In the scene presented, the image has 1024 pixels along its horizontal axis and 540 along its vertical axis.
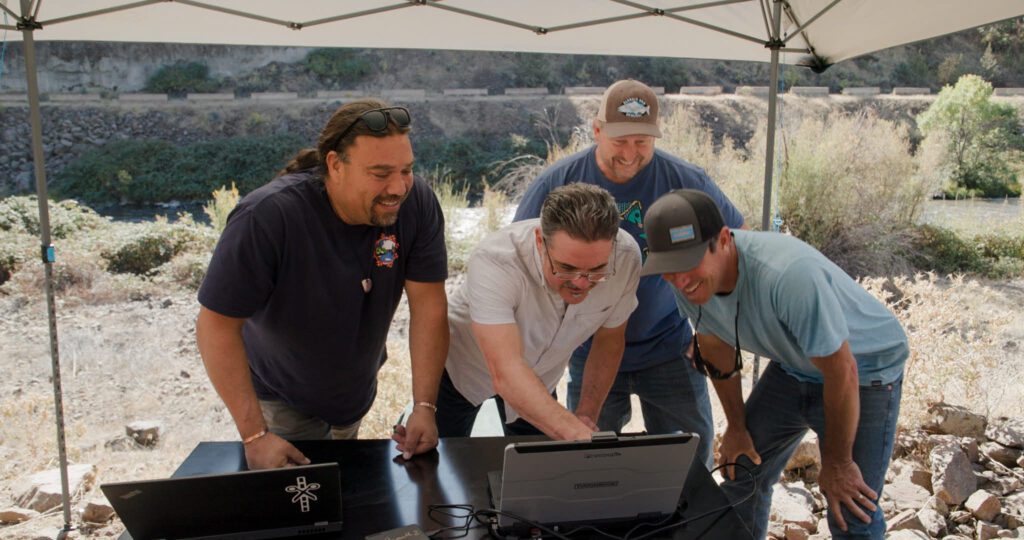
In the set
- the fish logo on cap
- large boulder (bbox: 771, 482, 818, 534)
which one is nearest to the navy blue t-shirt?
the fish logo on cap

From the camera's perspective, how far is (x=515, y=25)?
3.14 meters

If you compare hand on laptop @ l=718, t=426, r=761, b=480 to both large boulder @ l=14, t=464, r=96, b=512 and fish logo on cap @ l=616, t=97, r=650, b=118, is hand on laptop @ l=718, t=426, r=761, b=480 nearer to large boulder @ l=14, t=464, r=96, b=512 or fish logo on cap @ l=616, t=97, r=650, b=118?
fish logo on cap @ l=616, t=97, r=650, b=118

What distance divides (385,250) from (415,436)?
17.9 inches

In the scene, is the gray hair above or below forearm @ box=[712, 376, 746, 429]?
above

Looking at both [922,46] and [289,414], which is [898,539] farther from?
[922,46]

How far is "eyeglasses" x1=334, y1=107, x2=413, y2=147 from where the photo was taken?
163 cm

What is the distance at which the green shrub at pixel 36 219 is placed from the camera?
37.5 feet

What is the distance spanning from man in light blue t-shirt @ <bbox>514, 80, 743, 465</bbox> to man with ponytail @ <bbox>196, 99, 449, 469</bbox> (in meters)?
0.60

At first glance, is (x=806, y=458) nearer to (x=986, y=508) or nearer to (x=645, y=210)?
(x=986, y=508)

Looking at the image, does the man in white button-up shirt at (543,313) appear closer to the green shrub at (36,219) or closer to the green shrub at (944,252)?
the green shrub at (944,252)

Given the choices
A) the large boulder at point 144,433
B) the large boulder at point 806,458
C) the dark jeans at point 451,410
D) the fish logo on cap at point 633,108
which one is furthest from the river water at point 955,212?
the dark jeans at point 451,410

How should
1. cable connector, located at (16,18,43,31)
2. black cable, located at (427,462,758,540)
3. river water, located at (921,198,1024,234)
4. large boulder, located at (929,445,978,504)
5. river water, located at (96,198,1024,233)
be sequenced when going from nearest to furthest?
black cable, located at (427,462,758,540)
cable connector, located at (16,18,43,31)
large boulder, located at (929,445,978,504)
river water, located at (921,198,1024,234)
river water, located at (96,198,1024,233)

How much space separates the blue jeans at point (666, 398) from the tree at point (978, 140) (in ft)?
42.7

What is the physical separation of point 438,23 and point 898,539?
2.70 metres
